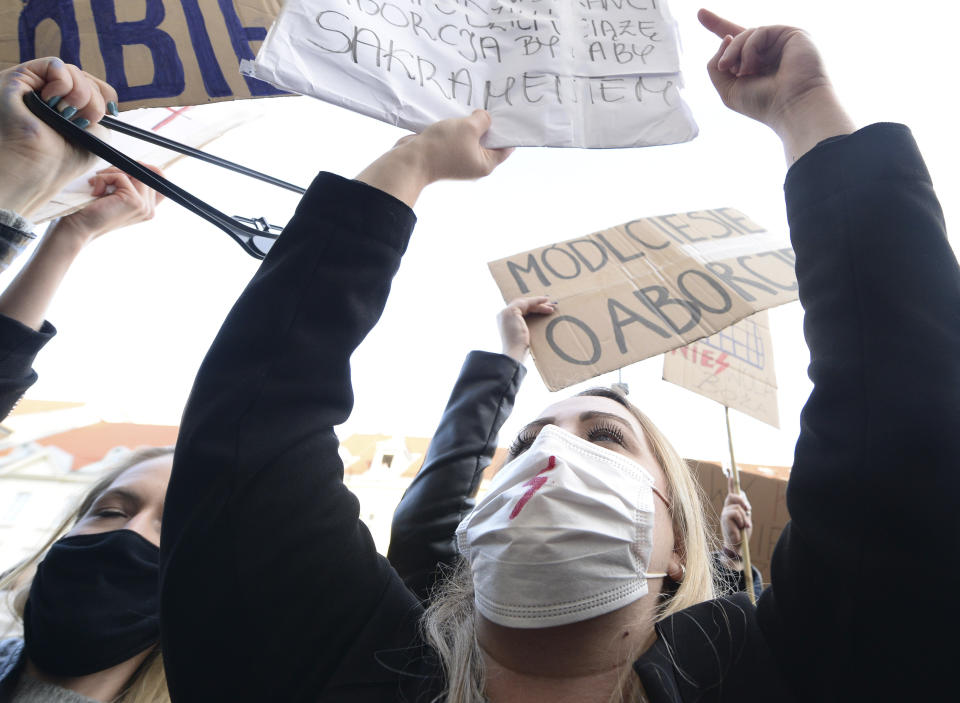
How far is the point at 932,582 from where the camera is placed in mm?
648

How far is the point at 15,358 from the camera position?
152 centimetres

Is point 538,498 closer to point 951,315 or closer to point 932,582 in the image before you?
point 932,582

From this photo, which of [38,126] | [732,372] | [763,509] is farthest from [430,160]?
[763,509]

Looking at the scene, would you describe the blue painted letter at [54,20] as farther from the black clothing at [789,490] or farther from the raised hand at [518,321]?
the raised hand at [518,321]

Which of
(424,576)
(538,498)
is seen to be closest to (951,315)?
(538,498)

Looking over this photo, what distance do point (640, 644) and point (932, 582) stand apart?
0.61 metres

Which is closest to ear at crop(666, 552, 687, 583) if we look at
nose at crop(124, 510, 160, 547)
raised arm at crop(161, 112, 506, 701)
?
raised arm at crop(161, 112, 506, 701)

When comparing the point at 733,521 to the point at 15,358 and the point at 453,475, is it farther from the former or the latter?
the point at 15,358

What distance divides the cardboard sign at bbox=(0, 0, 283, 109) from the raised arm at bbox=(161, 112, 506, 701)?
78cm

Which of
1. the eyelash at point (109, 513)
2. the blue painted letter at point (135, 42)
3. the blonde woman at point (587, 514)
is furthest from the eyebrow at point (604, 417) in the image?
the eyelash at point (109, 513)

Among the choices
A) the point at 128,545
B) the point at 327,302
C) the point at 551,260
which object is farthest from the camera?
the point at 551,260

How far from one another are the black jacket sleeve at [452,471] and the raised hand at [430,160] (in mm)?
963

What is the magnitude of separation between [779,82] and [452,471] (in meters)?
1.47

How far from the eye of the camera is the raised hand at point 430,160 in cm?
108
